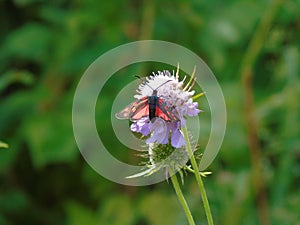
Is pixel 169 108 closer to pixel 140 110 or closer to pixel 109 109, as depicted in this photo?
pixel 140 110

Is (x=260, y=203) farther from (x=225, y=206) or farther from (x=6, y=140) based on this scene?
(x=6, y=140)

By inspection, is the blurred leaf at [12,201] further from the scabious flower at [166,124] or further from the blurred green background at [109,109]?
the scabious flower at [166,124]

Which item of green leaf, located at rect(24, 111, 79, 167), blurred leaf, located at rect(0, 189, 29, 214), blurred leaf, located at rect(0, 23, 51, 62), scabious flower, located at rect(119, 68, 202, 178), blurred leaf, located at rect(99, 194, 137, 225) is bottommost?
scabious flower, located at rect(119, 68, 202, 178)

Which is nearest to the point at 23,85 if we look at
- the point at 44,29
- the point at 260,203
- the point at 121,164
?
the point at 44,29

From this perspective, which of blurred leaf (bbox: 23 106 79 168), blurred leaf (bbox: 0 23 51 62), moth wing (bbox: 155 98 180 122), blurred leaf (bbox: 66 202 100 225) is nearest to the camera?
moth wing (bbox: 155 98 180 122)

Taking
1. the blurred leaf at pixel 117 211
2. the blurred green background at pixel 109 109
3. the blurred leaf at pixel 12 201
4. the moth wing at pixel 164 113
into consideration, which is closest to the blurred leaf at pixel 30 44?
the blurred green background at pixel 109 109

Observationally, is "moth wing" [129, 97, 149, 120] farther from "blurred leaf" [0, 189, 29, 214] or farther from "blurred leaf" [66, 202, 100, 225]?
"blurred leaf" [0, 189, 29, 214]

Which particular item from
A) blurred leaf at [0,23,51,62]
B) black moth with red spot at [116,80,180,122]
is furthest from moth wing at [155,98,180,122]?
blurred leaf at [0,23,51,62]
